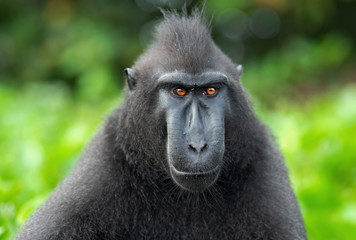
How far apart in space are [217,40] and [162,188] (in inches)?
393

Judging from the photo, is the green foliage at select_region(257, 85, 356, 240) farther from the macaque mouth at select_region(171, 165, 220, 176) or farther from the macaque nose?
the macaque nose

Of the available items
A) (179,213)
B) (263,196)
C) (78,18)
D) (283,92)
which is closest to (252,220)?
(263,196)

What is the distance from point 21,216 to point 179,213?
152 centimetres

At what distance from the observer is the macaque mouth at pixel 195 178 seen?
431 centimetres

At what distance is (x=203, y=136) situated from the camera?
14.1 feet

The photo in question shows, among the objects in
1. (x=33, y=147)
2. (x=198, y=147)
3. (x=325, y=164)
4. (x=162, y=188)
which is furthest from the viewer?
(x=325, y=164)

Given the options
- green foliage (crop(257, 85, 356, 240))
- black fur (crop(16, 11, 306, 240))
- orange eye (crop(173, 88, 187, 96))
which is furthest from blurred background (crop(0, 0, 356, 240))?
orange eye (crop(173, 88, 187, 96))

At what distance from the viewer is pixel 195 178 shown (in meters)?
4.34

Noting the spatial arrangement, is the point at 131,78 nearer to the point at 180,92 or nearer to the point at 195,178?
the point at 180,92

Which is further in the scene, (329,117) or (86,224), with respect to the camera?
(329,117)

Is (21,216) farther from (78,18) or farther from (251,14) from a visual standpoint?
(251,14)

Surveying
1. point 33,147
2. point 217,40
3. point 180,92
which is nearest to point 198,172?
point 180,92

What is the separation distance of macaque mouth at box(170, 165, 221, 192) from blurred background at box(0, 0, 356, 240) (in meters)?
3.15

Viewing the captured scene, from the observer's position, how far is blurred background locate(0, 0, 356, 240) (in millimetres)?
8023
